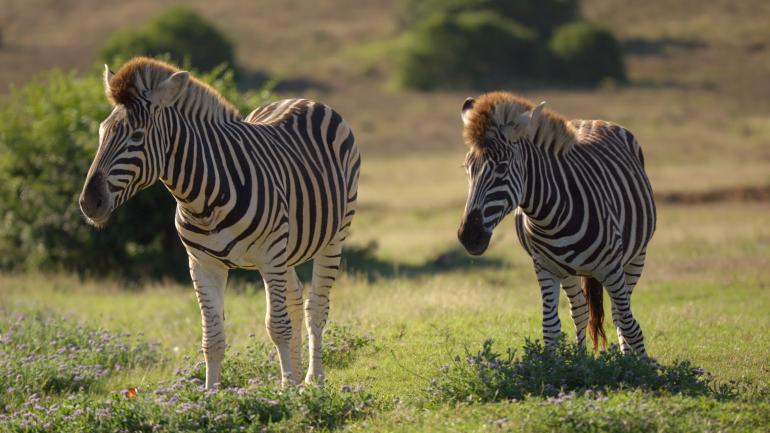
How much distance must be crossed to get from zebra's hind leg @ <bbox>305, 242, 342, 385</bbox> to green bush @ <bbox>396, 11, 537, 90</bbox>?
150 feet

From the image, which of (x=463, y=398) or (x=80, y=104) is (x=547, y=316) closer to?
(x=463, y=398)

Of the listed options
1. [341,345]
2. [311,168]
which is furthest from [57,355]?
[311,168]

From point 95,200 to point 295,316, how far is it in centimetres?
251

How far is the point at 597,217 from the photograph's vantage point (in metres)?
8.01

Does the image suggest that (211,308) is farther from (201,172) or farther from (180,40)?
(180,40)

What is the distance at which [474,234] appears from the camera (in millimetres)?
7289

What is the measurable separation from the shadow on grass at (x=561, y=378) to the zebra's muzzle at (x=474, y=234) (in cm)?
77

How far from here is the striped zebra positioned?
23.6 ft

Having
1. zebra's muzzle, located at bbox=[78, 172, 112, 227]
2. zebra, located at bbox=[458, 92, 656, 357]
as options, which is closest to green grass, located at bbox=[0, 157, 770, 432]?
zebra, located at bbox=[458, 92, 656, 357]

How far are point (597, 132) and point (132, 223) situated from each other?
10833 millimetres

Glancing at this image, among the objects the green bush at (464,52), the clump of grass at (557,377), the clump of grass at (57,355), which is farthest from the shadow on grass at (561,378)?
the green bush at (464,52)

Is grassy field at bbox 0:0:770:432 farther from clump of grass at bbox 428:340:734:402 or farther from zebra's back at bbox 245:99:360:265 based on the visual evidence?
zebra's back at bbox 245:99:360:265

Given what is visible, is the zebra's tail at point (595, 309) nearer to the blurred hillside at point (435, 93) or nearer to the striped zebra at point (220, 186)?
the striped zebra at point (220, 186)

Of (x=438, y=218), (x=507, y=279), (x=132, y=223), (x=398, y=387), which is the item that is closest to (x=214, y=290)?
(x=398, y=387)
